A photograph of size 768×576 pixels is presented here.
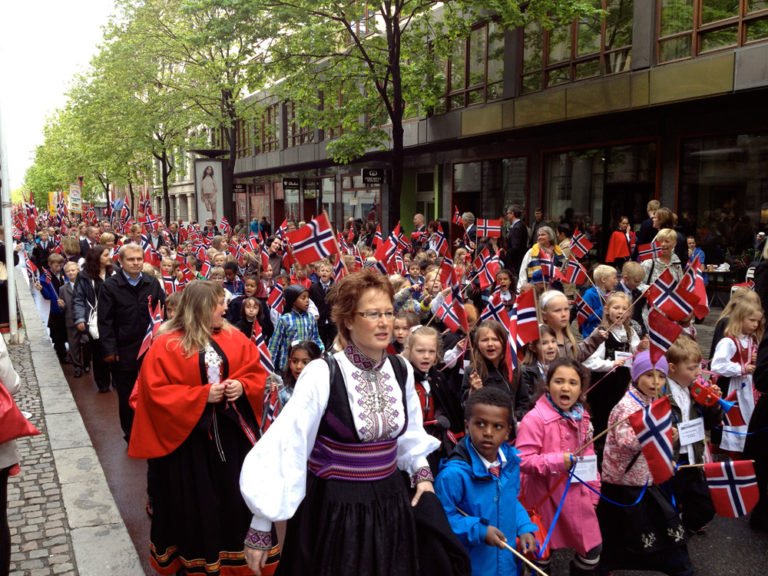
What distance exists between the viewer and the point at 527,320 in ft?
17.7

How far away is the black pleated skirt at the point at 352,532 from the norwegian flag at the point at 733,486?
1.71m

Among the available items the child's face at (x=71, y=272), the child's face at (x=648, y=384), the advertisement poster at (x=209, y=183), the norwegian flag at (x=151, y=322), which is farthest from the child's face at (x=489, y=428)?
the advertisement poster at (x=209, y=183)

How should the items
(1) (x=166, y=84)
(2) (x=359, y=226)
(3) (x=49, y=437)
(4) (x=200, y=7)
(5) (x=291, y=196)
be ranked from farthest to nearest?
(5) (x=291, y=196) < (1) (x=166, y=84) < (2) (x=359, y=226) < (4) (x=200, y=7) < (3) (x=49, y=437)

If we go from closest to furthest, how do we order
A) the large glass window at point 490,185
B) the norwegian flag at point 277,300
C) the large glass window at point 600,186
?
1. the norwegian flag at point 277,300
2. the large glass window at point 600,186
3. the large glass window at point 490,185

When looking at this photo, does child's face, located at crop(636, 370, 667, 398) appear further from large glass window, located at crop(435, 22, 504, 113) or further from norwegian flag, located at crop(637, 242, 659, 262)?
large glass window, located at crop(435, 22, 504, 113)

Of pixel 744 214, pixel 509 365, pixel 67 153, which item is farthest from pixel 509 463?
pixel 67 153

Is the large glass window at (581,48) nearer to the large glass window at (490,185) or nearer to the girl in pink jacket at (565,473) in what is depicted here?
the large glass window at (490,185)

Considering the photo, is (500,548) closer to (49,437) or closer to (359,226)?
(49,437)

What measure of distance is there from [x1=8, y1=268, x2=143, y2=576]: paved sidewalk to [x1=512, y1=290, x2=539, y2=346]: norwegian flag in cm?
300

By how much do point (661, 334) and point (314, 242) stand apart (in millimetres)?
2348

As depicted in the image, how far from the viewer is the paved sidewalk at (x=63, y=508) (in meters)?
4.55

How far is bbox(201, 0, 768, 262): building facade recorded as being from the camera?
44.2ft

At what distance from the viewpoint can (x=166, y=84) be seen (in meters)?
28.2

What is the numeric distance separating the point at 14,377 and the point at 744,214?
1356cm
